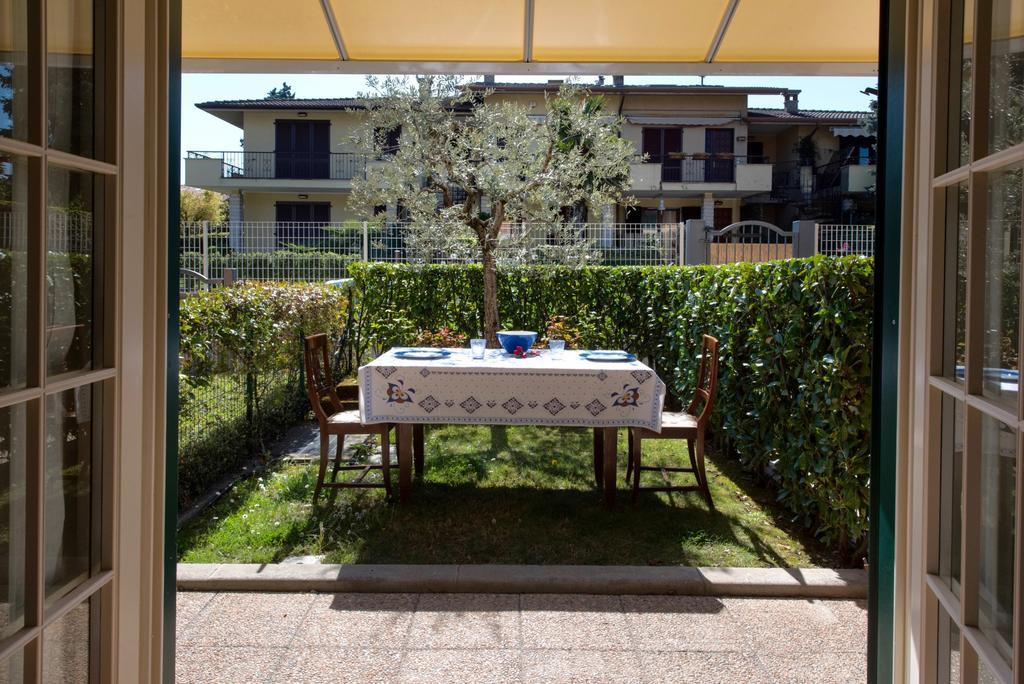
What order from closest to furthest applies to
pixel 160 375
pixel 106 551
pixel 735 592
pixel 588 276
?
pixel 106 551 → pixel 160 375 → pixel 735 592 → pixel 588 276

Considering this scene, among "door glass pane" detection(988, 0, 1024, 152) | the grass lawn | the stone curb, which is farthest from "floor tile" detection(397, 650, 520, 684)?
"door glass pane" detection(988, 0, 1024, 152)

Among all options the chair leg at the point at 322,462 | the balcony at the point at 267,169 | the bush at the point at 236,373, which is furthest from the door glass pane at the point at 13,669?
the balcony at the point at 267,169

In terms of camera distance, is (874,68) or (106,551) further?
(874,68)

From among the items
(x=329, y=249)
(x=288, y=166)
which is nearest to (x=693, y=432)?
(x=329, y=249)

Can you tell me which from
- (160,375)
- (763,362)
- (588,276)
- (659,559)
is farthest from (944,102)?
(588,276)

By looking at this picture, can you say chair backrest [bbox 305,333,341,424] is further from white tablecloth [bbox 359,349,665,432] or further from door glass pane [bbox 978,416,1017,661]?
door glass pane [bbox 978,416,1017,661]

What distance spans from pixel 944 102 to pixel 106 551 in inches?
81.1

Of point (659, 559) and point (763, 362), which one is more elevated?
point (763, 362)

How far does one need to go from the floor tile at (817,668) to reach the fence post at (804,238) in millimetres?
10507

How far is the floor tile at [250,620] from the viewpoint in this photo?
11.0 ft

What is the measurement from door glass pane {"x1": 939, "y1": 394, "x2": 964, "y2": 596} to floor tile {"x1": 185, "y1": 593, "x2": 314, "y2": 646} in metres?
2.53

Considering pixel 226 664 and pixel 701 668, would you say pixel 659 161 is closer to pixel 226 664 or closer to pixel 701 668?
pixel 701 668

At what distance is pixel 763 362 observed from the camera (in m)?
5.15

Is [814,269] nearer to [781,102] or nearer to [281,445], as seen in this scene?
[281,445]
